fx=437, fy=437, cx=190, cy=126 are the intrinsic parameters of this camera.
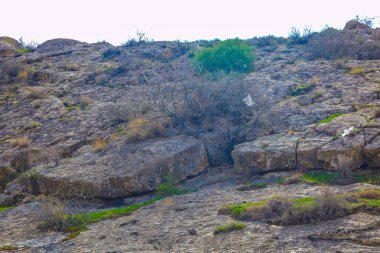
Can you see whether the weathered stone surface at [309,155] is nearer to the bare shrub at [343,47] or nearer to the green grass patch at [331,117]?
Answer: the green grass patch at [331,117]

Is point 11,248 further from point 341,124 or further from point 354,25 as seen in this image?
point 354,25

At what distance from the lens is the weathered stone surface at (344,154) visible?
438 inches

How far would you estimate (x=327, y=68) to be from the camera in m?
21.3

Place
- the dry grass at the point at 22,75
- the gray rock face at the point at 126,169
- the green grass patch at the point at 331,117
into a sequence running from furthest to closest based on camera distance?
the dry grass at the point at 22,75, the green grass patch at the point at 331,117, the gray rock face at the point at 126,169

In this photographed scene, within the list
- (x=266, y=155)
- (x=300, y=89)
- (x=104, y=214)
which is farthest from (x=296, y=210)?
(x=300, y=89)

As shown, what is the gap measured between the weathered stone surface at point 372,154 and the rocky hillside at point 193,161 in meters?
0.03

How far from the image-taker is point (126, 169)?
42.7 feet

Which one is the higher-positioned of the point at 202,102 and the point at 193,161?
the point at 202,102

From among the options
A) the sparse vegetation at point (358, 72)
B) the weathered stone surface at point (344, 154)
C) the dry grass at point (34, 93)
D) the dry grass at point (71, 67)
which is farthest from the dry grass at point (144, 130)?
the dry grass at point (71, 67)

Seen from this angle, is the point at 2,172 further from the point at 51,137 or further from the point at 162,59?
the point at 162,59

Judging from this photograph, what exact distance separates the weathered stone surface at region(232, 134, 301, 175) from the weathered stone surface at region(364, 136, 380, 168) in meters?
1.87

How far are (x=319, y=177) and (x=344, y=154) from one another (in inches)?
34.5

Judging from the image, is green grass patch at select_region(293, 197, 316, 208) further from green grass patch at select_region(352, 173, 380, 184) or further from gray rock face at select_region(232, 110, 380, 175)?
gray rock face at select_region(232, 110, 380, 175)

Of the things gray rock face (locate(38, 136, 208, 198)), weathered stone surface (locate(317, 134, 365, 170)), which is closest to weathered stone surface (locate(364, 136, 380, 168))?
weathered stone surface (locate(317, 134, 365, 170))
